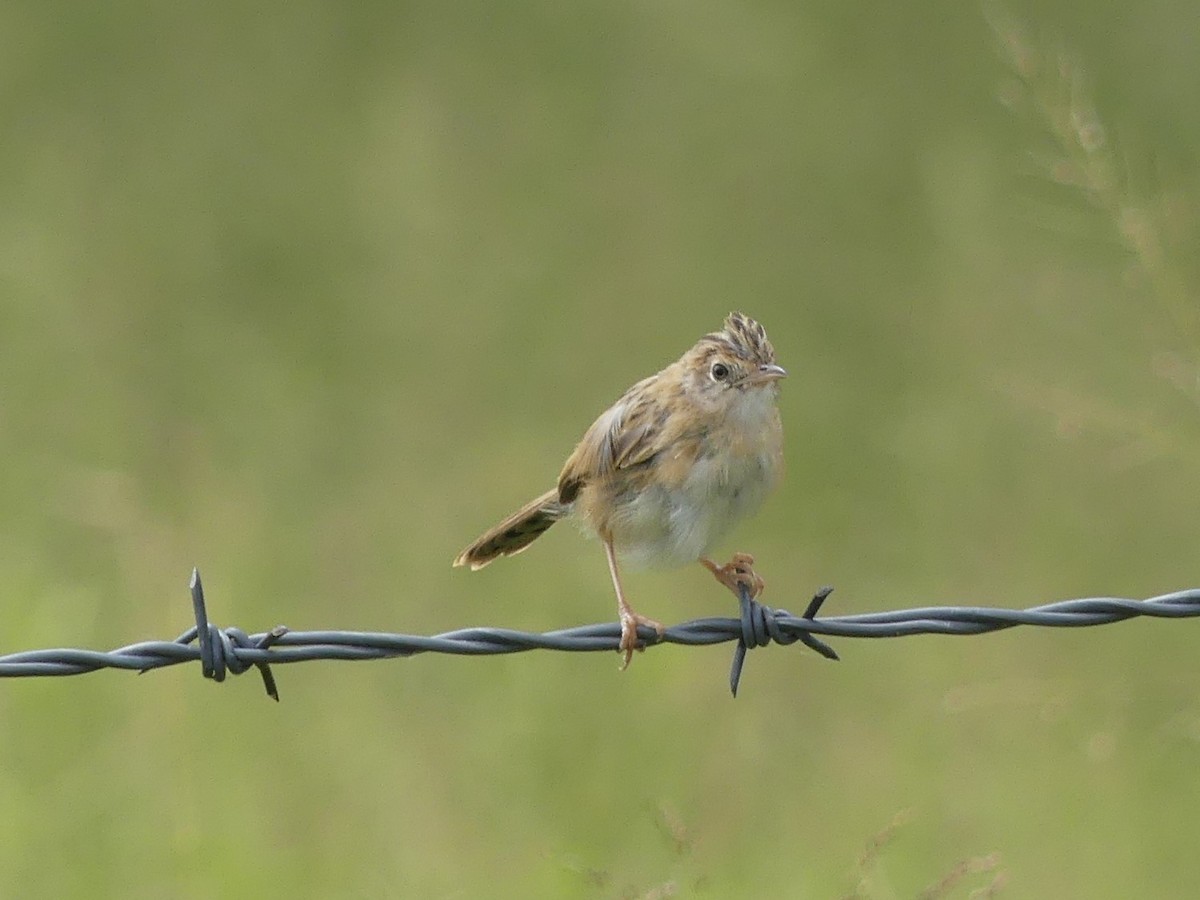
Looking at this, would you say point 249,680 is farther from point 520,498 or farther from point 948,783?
point 948,783

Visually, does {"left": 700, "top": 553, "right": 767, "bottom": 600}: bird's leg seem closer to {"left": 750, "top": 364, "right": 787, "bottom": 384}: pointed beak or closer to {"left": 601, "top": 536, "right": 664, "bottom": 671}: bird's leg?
{"left": 601, "top": 536, "right": 664, "bottom": 671}: bird's leg

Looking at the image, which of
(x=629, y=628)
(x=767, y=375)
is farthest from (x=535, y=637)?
(x=767, y=375)

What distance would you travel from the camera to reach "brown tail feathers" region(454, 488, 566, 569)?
6297 mm

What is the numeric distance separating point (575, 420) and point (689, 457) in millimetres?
3034

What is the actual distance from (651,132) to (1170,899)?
534 centimetres

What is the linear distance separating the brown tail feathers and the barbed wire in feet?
5.22

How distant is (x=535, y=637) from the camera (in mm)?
4473

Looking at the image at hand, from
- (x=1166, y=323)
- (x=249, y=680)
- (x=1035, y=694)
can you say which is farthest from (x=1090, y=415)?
(x=249, y=680)

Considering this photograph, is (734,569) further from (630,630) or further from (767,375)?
(630,630)

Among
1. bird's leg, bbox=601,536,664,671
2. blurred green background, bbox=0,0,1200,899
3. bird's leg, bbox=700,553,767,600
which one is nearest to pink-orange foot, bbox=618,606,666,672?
bird's leg, bbox=601,536,664,671

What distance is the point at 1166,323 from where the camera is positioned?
877 cm

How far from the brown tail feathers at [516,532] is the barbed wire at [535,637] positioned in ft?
5.22

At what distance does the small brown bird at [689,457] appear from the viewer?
5.77 metres

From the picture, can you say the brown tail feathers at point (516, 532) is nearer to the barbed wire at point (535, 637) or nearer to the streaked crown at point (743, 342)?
the streaked crown at point (743, 342)
